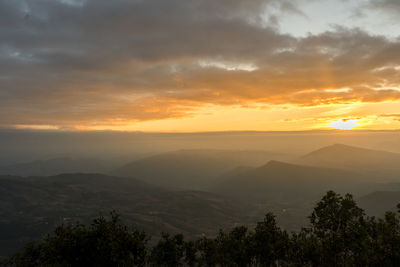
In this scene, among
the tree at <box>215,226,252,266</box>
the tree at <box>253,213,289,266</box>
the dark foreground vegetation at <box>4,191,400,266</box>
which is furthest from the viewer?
the tree at <box>215,226,252,266</box>

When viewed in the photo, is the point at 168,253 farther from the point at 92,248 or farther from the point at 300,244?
the point at 300,244

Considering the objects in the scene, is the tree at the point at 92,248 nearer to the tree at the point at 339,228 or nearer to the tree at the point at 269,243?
the tree at the point at 269,243

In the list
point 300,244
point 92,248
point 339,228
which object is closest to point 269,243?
point 300,244

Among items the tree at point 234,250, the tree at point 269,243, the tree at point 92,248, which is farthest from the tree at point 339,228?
the tree at point 92,248

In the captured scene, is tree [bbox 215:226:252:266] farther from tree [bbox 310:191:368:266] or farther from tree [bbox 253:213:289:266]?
tree [bbox 310:191:368:266]

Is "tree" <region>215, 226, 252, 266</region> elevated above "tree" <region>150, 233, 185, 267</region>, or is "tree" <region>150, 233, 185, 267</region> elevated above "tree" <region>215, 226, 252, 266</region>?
"tree" <region>215, 226, 252, 266</region>

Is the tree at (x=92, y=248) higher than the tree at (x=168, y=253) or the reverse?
higher

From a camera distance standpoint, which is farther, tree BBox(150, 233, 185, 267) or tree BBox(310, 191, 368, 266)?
tree BBox(150, 233, 185, 267)

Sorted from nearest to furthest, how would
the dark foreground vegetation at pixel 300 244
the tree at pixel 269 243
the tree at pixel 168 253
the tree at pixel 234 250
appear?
the dark foreground vegetation at pixel 300 244, the tree at pixel 269 243, the tree at pixel 234 250, the tree at pixel 168 253

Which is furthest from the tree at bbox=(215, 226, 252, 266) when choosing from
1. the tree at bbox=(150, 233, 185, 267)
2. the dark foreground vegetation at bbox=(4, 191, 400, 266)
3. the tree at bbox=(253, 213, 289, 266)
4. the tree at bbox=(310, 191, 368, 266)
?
the tree at bbox=(310, 191, 368, 266)

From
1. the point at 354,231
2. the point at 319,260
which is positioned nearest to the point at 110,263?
the point at 319,260

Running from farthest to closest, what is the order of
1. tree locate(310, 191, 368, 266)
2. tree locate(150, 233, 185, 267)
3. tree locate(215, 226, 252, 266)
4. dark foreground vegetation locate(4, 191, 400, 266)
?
tree locate(150, 233, 185, 267)
tree locate(215, 226, 252, 266)
tree locate(310, 191, 368, 266)
dark foreground vegetation locate(4, 191, 400, 266)

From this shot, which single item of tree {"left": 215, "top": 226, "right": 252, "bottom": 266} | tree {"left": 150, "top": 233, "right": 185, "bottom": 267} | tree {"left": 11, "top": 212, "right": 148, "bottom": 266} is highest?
tree {"left": 11, "top": 212, "right": 148, "bottom": 266}

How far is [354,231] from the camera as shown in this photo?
2382 inches
